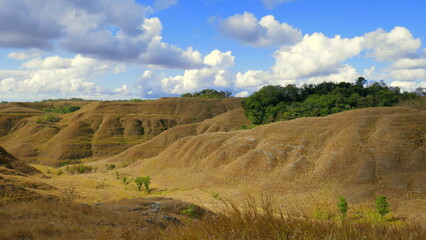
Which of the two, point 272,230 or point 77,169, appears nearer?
point 272,230

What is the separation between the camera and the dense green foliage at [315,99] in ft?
236

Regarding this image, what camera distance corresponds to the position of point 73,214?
13.7m

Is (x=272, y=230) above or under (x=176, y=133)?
above

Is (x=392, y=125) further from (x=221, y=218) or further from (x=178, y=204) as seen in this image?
(x=221, y=218)

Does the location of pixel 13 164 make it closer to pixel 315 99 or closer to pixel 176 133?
pixel 176 133

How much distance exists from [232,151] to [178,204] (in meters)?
27.5

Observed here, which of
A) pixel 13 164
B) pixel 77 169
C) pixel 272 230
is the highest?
pixel 272 230

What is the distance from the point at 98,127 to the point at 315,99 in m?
76.2

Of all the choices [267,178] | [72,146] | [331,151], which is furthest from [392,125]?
[72,146]

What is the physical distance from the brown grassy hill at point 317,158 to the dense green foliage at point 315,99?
21669 millimetres

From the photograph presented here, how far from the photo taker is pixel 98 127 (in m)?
116

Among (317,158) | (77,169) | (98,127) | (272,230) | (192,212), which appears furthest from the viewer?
(98,127)

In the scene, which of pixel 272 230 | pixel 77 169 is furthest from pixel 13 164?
pixel 272 230

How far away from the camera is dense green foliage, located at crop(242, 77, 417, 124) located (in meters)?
71.8
